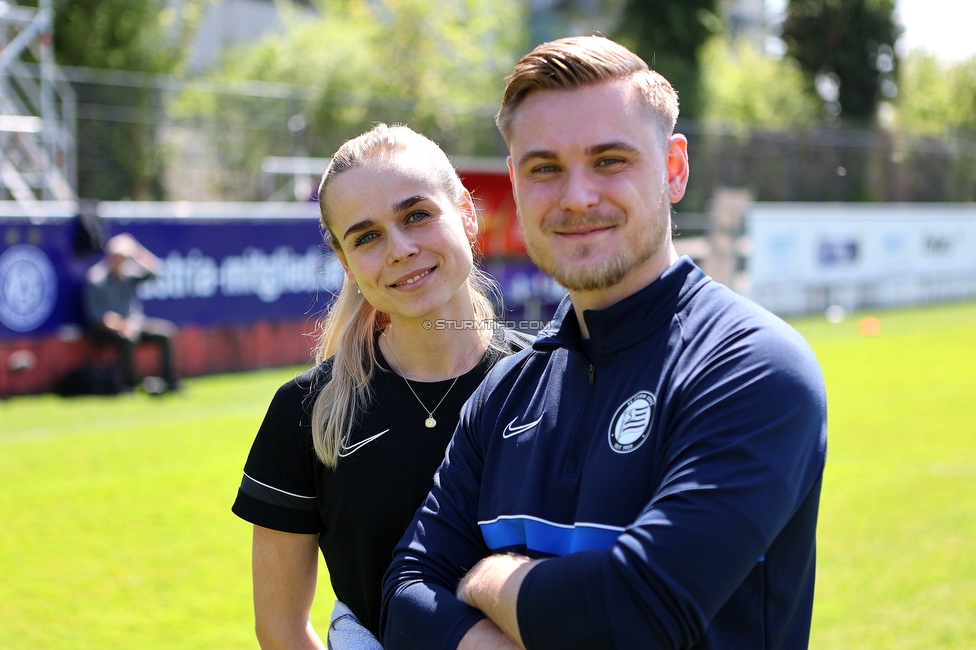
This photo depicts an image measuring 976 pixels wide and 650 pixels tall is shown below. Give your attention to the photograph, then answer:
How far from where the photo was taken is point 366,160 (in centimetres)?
261

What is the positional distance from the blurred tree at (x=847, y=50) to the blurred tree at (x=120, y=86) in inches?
1093

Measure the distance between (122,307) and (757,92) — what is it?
3236cm

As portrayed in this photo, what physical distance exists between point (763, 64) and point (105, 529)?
3918cm

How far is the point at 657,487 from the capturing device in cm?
185

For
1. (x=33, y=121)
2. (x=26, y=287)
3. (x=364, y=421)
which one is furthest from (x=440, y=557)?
(x=33, y=121)

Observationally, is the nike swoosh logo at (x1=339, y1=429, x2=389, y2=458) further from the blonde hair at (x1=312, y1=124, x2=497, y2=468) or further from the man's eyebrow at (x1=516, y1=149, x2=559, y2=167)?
the man's eyebrow at (x1=516, y1=149, x2=559, y2=167)

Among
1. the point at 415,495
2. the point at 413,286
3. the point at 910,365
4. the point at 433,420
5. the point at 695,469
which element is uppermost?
the point at 413,286

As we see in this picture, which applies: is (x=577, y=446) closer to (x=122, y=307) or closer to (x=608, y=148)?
(x=608, y=148)

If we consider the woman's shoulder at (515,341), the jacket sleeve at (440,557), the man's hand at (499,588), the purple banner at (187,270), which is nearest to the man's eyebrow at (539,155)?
the jacket sleeve at (440,557)

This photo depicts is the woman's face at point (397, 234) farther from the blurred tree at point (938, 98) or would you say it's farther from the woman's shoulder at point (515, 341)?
the blurred tree at point (938, 98)

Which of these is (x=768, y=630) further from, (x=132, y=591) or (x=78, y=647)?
(x=132, y=591)

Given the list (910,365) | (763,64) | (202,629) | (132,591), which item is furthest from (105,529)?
(763,64)

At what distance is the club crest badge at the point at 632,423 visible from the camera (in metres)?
1.89

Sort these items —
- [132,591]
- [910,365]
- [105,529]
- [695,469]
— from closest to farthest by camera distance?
[695,469] < [132,591] < [105,529] < [910,365]
